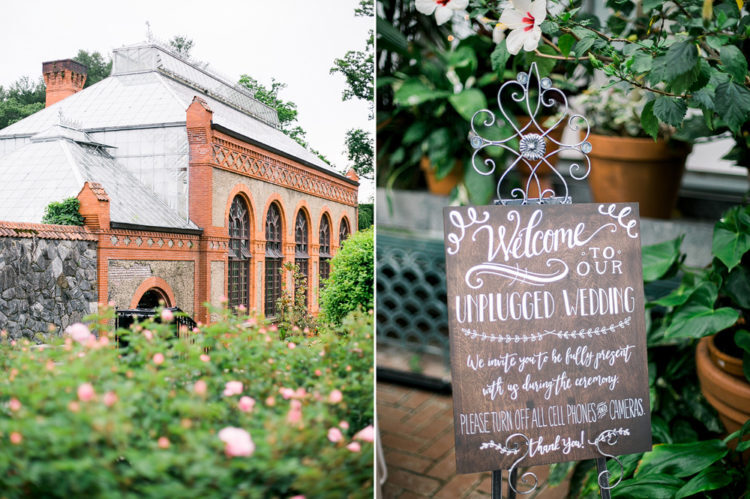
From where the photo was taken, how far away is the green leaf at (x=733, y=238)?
1834 mm

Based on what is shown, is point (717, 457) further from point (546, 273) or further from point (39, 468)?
point (39, 468)

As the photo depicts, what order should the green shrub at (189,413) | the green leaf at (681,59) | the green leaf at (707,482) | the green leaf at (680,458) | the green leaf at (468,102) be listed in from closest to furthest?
the green shrub at (189,413), the green leaf at (681,59), the green leaf at (707,482), the green leaf at (680,458), the green leaf at (468,102)

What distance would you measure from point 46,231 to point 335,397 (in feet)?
2.90

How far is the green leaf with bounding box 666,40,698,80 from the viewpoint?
1.23m

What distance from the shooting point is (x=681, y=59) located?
1.24 metres

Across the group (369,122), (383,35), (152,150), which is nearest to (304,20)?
(369,122)

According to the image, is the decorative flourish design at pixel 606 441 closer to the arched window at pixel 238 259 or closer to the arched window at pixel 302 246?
the arched window at pixel 302 246

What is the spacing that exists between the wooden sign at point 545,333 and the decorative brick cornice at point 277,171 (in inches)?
13.6

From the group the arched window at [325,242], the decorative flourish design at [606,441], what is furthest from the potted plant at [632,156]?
the arched window at [325,242]

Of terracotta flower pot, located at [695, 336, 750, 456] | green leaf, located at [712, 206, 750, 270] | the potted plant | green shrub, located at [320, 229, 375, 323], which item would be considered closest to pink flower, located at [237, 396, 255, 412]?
green shrub, located at [320, 229, 375, 323]

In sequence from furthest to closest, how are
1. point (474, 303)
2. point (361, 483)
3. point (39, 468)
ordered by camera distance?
point (474, 303), point (361, 483), point (39, 468)

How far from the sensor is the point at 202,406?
1215 millimetres

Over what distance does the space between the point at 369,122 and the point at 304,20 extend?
318mm

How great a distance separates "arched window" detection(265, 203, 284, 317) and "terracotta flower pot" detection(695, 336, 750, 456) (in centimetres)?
173
